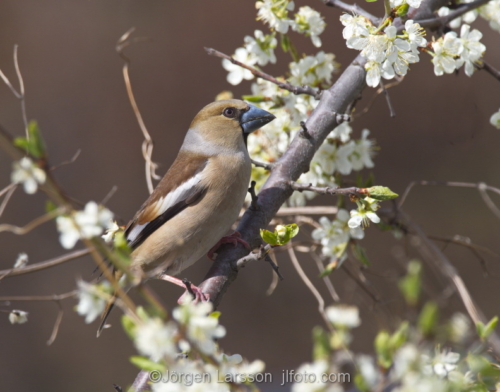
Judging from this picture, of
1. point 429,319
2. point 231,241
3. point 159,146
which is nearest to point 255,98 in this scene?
point 231,241

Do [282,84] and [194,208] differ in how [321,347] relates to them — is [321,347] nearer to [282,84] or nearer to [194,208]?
[282,84]

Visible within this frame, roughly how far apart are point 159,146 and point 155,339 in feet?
14.7

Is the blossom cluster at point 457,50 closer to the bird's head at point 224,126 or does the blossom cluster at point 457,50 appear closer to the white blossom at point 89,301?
the bird's head at point 224,126

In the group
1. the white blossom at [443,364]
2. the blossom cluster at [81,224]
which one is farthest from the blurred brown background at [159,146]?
the blossom cluster at [81,224]

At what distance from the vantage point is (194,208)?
2445 mm

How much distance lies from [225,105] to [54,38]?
11.0 ft

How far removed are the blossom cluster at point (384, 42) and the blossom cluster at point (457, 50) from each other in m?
0.13

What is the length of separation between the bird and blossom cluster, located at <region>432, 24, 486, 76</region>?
2.62 feet

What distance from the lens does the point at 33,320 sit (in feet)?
16.3

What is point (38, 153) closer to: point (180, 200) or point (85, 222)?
point (85, 222)

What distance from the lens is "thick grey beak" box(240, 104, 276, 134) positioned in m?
2.54

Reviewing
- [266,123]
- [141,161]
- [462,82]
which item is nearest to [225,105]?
[266,123]

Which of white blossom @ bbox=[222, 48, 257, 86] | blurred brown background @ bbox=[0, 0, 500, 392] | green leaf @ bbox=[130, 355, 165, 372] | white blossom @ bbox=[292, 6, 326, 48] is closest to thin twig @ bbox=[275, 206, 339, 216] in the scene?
white blossom @ bbox=[222, 48, 257, 86]

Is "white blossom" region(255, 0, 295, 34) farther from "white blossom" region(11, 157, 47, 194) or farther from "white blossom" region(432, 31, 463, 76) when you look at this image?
"white blossom" region(11, 157, 47, 194)
